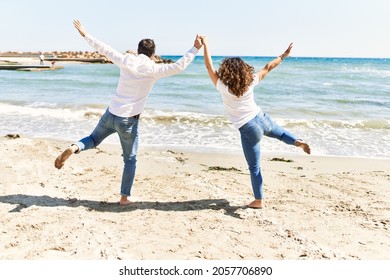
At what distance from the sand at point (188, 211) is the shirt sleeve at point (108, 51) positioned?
170cm

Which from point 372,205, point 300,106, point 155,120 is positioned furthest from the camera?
point 300,106

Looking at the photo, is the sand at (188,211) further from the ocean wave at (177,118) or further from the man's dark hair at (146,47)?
the ocean wave at (177,118)

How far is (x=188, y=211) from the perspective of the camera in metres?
4.30

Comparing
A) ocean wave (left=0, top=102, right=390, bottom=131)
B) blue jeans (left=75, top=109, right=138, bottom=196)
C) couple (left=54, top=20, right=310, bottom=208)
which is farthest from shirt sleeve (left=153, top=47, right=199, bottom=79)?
ocean wave (left=0, top=102, right=390, bottom=131)

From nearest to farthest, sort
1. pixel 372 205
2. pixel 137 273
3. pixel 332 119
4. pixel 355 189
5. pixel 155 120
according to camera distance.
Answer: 1. pixel 137 273
2. pixel 372 205
3. pixel 355 189
4. pixel 155 120
5. pixel 332 119

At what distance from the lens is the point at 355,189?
17.1ft

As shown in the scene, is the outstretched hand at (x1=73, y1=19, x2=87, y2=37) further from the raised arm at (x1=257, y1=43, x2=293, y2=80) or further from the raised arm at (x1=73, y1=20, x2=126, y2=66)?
the raised arm at (x1=257, y1=43, x2=293, y2=80)

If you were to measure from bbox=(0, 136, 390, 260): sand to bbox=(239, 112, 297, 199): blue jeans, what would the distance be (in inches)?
16.3

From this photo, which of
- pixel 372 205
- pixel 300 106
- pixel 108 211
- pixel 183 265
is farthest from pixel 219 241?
pixel 300 106

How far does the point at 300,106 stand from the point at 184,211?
1194 cm

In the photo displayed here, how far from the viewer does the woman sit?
390 centimetres

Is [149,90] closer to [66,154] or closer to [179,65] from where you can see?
[179,65]

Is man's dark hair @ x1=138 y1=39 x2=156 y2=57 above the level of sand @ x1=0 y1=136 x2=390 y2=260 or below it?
above

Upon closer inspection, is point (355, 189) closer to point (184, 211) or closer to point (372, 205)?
point (372, 205)
